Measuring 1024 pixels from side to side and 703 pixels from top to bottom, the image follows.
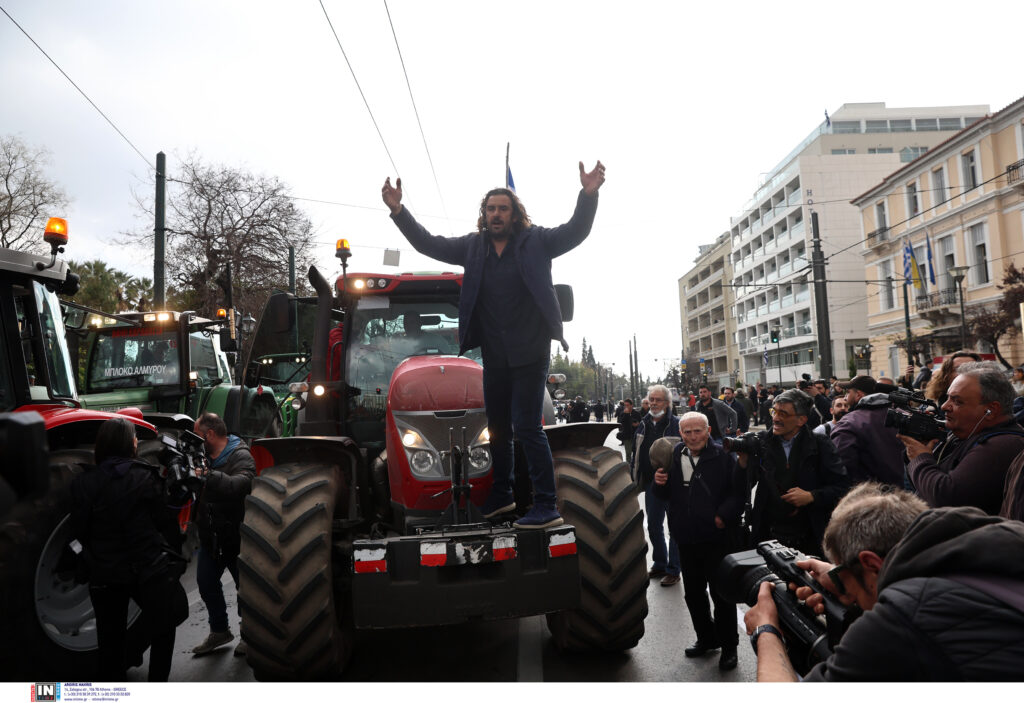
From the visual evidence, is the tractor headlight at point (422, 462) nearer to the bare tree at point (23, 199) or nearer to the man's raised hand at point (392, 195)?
the man's raised hand at point (392, 195)

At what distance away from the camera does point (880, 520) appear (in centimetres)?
190

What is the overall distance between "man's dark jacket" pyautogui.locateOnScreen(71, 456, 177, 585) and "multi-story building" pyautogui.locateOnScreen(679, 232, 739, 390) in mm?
75291

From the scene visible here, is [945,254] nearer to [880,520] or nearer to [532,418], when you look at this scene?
[532,418]

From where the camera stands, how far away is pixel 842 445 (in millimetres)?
4762

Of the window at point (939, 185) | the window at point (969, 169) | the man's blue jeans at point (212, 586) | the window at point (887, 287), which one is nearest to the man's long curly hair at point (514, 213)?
the man's blue jeans at point (212, 586)

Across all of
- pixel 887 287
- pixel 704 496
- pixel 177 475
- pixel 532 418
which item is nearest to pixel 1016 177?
pixel 887 287

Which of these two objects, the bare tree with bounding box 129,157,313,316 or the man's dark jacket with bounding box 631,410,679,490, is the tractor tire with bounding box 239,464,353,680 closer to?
the bare tree with bounding box 129,157,313,316

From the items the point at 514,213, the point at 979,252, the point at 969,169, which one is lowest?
the point at 514,213

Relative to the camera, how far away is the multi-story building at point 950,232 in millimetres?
23453

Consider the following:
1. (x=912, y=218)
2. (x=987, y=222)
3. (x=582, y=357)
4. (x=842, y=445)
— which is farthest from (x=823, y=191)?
(x=582, y=357)

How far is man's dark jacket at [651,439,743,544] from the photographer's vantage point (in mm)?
4539

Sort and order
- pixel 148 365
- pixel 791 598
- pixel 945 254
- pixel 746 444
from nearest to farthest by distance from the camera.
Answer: pixel 791 598 < pixel 746 444 < pixel 148 365 < pixel 945 254

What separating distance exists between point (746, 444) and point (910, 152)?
65184 millimetres
